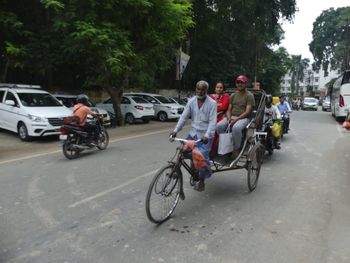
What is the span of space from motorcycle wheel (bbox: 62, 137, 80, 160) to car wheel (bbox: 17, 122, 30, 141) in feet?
11.1

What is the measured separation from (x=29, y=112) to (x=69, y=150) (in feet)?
11.8

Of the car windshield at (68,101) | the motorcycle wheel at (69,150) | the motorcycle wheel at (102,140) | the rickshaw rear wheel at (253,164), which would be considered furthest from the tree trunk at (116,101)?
the rickshaw rear wheel at (253,164)

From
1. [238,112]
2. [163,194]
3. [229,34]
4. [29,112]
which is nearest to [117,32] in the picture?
[29,112]

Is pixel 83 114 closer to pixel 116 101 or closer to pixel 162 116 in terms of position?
pixel 116 101

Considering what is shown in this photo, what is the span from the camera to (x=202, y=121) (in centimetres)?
561

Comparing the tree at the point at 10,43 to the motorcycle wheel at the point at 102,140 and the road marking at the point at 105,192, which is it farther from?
the road marking at the point at 105,192

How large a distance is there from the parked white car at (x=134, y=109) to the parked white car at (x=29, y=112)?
6.16m

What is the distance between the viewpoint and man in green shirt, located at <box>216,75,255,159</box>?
256 inches

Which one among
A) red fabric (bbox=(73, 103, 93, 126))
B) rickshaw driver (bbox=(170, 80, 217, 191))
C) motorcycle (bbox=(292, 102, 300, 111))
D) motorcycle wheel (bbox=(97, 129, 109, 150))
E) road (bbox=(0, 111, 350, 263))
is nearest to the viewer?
road (bbox=(0, 111, 350, 263))

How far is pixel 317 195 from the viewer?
629 centimetres

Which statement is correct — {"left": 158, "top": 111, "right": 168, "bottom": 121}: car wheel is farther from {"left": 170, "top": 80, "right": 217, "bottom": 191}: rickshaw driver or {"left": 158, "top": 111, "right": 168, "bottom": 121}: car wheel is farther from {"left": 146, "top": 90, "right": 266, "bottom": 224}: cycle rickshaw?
{"left": 170, "top": 80, "right": 217, "bottom": 191}: rickshaw driver

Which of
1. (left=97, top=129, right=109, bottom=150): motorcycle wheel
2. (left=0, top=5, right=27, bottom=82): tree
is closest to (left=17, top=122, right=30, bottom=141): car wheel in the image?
(left=97, top=129, right=109, bottom=150): motorcycle wheel

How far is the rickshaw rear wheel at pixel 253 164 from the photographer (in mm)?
6305

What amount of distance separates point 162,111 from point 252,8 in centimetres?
891
